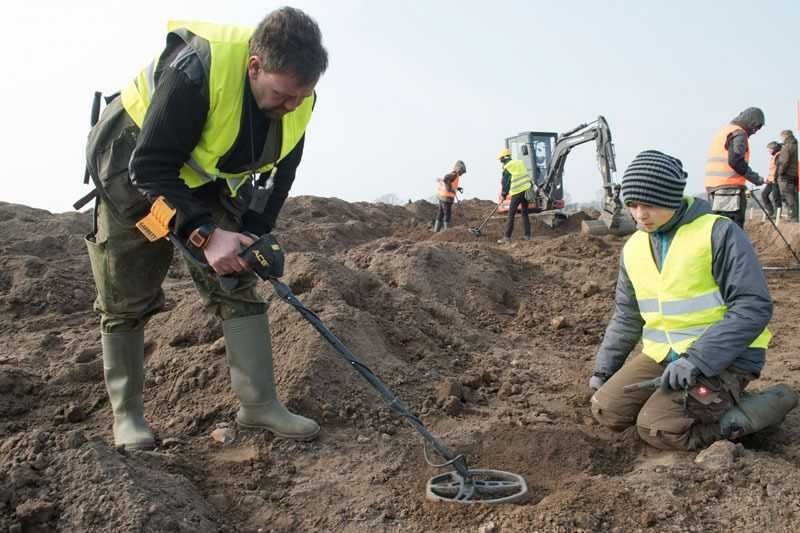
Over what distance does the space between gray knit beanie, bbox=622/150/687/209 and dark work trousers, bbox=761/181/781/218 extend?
35.5ft

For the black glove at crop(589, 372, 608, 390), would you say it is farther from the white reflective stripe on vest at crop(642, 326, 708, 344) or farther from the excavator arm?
the excavator arm

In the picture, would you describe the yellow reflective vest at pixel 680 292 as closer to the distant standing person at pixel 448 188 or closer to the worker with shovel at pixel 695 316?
the worker with shovel at pixel 695 316

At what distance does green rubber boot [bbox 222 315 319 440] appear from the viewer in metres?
2.87

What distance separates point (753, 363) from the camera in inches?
109

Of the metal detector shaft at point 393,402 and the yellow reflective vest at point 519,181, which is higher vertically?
the yellow reflective vest at point 519,181

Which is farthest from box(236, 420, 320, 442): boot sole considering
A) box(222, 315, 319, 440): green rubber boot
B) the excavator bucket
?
the excavator bucket

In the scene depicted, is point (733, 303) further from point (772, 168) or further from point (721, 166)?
point (772, 168)

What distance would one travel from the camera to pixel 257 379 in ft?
9.47

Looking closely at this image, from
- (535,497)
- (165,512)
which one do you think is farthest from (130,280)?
(535,497)

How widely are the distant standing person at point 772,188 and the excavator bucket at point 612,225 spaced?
278 centimetres

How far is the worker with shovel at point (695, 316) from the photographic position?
2623mm

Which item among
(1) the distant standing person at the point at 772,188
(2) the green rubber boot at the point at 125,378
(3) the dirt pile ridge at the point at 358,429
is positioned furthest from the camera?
(1) the distant standing person at the point at 772,188

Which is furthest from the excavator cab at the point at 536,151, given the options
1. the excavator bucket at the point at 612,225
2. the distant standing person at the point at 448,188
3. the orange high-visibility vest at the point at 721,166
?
the orange high-visibility vest at the point at 721,166

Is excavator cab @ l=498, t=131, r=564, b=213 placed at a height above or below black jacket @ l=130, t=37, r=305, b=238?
above
